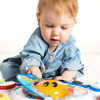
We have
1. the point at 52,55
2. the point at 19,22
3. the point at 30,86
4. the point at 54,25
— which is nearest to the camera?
the point at 30,86

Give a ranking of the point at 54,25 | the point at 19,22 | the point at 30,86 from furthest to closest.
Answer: the point at 19,22, the point at 54,25, the point at 30,86

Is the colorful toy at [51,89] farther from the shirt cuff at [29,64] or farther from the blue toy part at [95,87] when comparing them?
the shirt cuff at [29,64]

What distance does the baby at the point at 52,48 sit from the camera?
0.80m

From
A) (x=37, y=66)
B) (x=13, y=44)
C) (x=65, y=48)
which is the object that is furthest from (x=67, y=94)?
(x=13, y=44)

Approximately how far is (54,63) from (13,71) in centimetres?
19

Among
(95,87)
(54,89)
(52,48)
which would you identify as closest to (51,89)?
(54,89)

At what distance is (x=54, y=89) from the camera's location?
0.58m

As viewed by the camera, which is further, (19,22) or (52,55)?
(19,22)

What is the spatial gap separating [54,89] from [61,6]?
0.34 meters

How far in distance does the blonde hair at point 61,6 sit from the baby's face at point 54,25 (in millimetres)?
15

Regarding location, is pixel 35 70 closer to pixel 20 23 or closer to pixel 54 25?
pixel 54 25

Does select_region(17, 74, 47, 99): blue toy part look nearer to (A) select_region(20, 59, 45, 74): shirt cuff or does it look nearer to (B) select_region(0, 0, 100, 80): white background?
(A) select_region(20, 59, 45, 74): shirt cuff

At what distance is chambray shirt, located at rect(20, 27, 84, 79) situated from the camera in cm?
Answer: 90

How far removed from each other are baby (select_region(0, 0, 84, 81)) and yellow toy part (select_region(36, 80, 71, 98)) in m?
0.19
